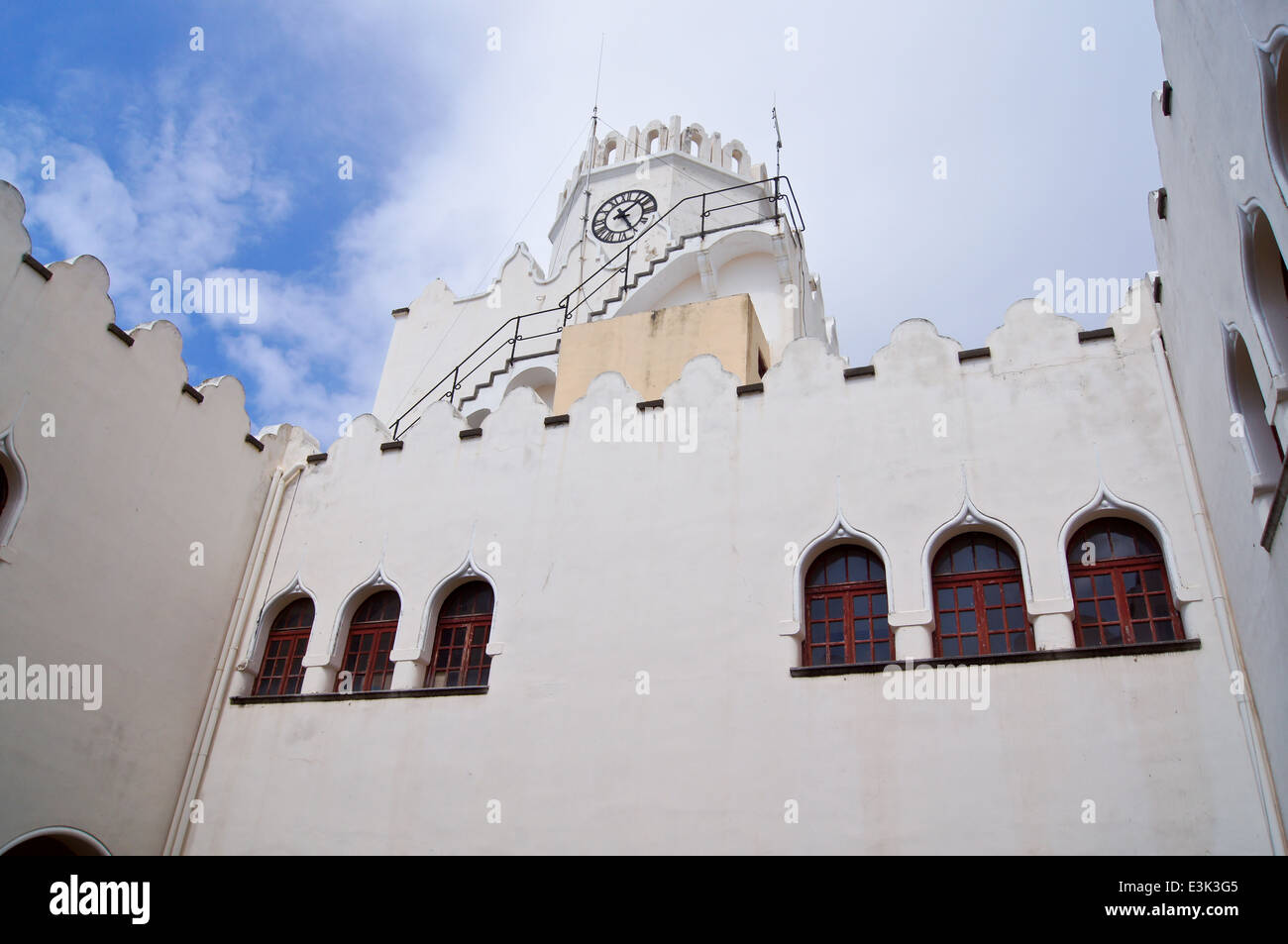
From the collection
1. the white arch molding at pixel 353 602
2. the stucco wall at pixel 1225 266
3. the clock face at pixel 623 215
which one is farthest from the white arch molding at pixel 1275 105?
the clock face at pixel 623 215

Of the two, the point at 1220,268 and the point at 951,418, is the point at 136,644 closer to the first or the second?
the point at 951,418

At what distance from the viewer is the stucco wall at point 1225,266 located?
617 centimetres

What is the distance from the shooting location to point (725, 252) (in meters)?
19.3

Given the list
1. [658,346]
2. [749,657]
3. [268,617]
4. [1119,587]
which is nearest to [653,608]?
[749,657]

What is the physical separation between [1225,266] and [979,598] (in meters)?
3.74

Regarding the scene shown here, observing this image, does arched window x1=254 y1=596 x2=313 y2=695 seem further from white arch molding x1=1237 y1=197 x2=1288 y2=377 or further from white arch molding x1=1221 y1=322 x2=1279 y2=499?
white arch molding x1=1237 y1=197 x2=1288 y2=377

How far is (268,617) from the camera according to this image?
12.6 m

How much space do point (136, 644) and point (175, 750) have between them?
129 centimetres

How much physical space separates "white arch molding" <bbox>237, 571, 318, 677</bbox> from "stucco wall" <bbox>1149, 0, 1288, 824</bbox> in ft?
31.6

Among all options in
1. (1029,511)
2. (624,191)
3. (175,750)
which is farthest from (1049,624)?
(624,191)

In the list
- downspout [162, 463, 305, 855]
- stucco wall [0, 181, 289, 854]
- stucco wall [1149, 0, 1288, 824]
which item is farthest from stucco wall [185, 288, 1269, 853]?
stucco wall [0, 181, 289, 854]

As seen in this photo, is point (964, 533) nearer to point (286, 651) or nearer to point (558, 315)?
point (286, 651)

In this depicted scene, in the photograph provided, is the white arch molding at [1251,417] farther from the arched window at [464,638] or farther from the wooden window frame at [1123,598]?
the arched window at [464,638]

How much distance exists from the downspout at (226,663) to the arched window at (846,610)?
6885mm
